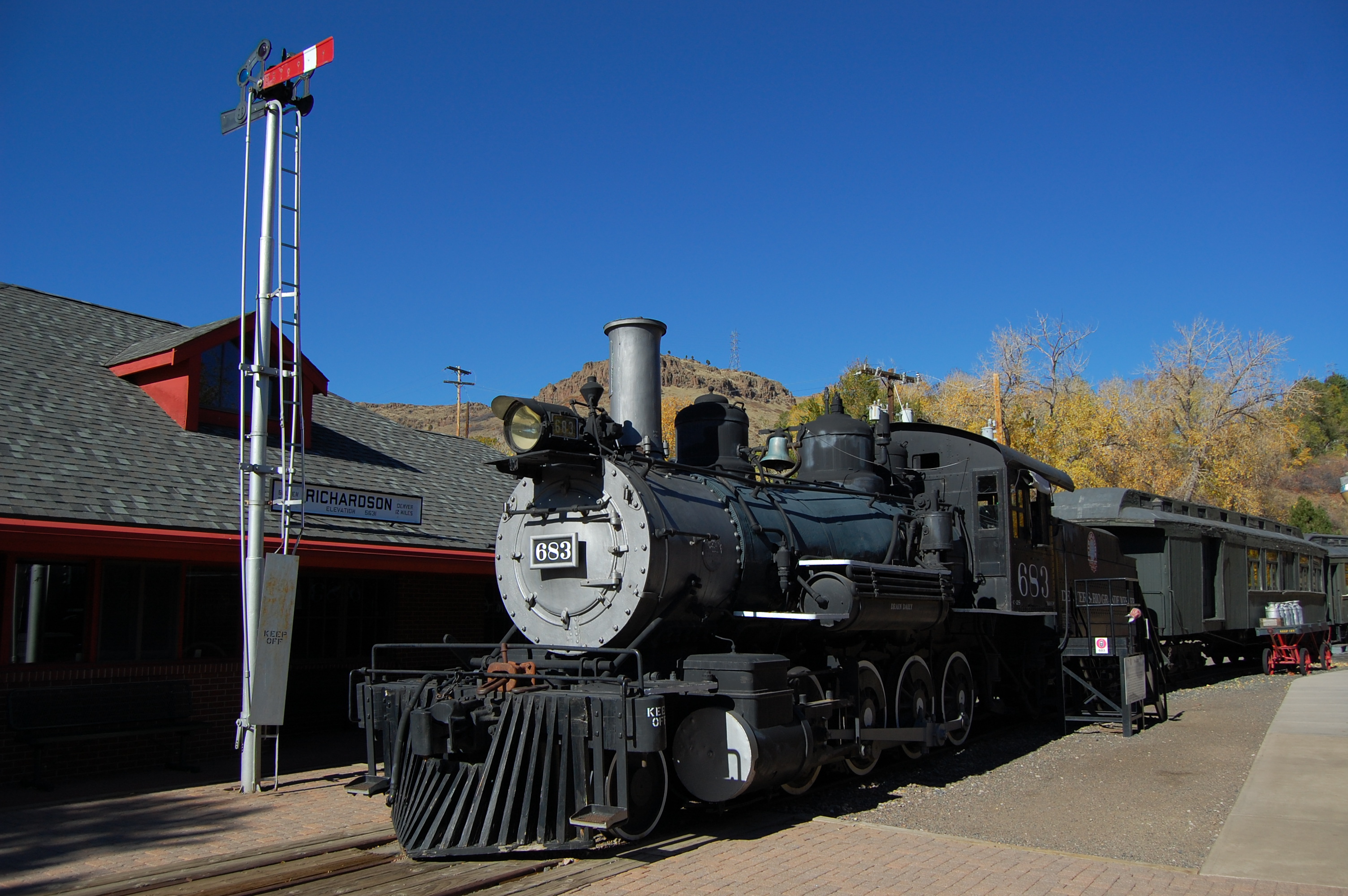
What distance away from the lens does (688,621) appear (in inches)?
280

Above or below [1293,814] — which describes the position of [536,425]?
above

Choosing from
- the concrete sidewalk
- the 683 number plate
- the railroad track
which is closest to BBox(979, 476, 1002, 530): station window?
the concrete sidewalk

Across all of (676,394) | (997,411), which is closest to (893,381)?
(997,411)

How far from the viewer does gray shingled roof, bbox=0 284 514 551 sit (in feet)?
28.0

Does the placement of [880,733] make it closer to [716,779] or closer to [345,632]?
[716,779]

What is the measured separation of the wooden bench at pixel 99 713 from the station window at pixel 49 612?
1.23ft

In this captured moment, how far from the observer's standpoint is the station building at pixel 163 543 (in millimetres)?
8320

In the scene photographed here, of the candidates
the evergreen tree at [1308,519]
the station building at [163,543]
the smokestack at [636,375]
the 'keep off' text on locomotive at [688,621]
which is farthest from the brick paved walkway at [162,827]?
the evergreen tree at [1308,519]

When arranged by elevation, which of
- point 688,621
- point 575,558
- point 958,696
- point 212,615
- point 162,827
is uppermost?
point 575,558

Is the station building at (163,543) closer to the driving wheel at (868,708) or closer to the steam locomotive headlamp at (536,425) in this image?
the steam locomotive headlamp at (536,425)

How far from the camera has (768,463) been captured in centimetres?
957

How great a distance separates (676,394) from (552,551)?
369ft

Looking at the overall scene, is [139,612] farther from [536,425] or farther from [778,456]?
[778,456]

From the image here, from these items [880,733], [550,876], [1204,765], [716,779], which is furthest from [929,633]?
[550,876]
